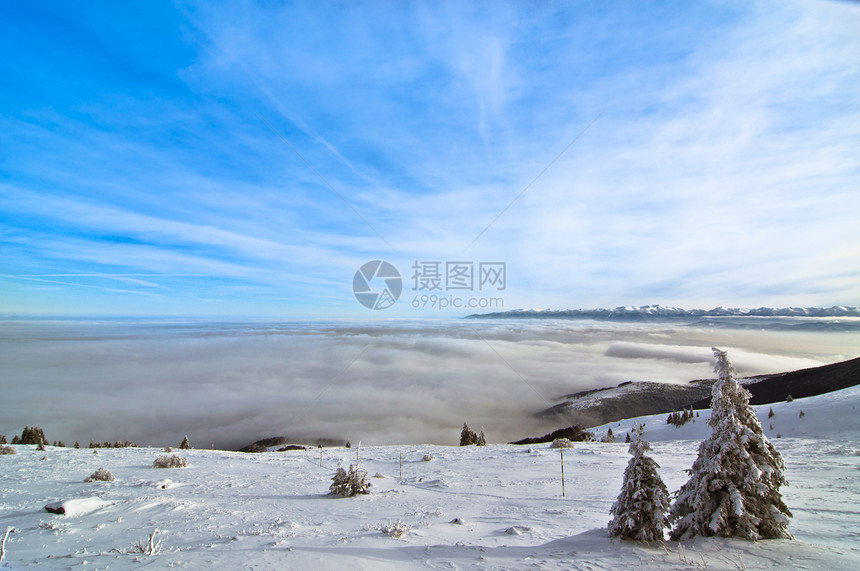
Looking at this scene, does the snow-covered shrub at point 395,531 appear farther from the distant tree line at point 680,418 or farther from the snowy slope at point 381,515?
the distant tree line at point 680,418

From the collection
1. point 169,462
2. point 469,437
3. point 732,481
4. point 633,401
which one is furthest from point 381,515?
point 633,401

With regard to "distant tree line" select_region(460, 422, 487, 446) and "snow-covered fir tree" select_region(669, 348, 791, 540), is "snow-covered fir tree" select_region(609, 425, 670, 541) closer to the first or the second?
"snow-covered fir tree" select_region(669, 348, 791, 540)

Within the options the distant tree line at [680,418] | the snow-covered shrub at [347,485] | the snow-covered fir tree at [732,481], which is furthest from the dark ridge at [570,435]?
the snow-covered fir tree at [732,481]

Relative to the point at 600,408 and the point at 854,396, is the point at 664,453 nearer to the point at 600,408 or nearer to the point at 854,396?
the point at 854,396

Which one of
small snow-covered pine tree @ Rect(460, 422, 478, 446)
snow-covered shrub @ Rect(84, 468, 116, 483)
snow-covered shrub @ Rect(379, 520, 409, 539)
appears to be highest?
snow-covered shrub @ Rect(379, 520, 409, 539)

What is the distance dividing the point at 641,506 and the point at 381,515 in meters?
6.29

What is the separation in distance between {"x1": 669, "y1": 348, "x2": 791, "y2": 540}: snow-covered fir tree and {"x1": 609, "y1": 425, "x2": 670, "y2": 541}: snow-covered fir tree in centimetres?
56

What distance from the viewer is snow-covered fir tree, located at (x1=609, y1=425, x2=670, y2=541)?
257 inches

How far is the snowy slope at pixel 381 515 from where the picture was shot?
6016mm

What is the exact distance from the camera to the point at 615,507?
22.8 feet

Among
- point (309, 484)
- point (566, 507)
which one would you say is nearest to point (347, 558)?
point (566, 507)

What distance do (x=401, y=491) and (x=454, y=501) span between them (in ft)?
7.51

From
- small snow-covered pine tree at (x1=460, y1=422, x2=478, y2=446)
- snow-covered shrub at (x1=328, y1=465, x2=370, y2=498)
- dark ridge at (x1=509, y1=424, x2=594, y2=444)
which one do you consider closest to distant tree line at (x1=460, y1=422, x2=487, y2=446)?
small snow-covered pine tree at (x1=460, y1=422, x2=478, y2=446)

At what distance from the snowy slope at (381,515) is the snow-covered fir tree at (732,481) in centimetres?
33
